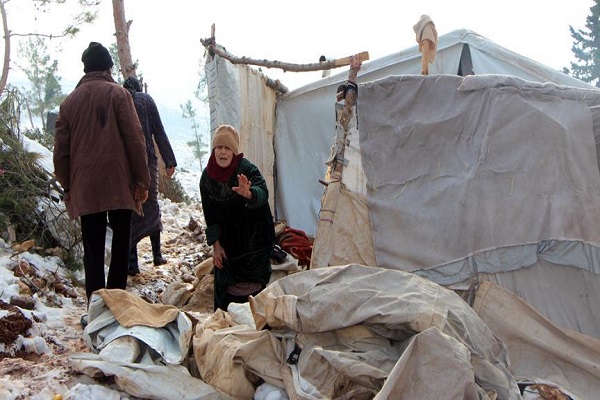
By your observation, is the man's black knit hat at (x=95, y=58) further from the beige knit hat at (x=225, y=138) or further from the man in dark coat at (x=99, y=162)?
the beige knit hat at (x=225, y=138)

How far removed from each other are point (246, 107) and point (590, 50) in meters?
29.2

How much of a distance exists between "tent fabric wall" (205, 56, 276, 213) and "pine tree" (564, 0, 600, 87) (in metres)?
26.9

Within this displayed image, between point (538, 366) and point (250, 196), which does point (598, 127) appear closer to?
point (538, 366)

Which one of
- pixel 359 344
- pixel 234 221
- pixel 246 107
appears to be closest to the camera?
pixel 359 344

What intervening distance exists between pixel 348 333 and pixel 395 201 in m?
1.34

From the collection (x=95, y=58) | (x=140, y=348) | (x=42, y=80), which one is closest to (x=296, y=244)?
(x=95, y=58)

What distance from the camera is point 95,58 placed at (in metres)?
3.36

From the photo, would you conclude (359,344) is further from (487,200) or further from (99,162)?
(99,162)

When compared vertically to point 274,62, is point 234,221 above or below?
below

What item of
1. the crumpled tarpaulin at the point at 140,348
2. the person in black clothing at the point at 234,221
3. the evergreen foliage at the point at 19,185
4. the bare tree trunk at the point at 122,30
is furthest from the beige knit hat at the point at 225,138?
the bare tree trunk at the point at 122,30

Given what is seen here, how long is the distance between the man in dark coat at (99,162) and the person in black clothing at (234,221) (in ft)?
1.33

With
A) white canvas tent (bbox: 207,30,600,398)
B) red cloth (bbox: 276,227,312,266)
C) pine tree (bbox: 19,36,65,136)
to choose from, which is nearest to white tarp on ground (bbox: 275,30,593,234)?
red cloth (bbox: 276,227,312,266)

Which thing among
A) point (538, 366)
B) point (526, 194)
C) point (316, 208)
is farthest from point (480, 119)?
point (316, 208)

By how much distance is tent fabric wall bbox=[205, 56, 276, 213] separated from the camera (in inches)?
195
